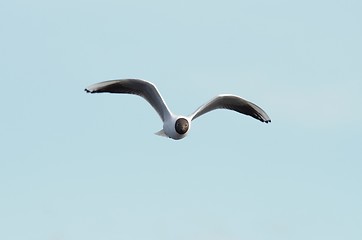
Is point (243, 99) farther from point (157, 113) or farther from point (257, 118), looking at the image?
point (157, 113)

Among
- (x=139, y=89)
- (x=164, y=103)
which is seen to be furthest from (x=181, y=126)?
(x=139, y=89)

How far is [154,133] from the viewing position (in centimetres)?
4488

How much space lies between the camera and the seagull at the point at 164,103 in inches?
1708

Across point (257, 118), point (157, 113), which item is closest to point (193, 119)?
point (157, 113)

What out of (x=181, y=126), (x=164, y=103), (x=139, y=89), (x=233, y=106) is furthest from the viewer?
(x=233, y=106)

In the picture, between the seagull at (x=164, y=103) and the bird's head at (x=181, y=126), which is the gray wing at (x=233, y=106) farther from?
the bird's head at (x=181, y=126)

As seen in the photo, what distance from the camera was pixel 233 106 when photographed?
47.9m

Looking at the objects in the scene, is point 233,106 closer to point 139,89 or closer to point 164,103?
point 164,103

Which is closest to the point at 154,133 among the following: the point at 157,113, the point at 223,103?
the point at 157,113

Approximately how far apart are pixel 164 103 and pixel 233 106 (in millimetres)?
4112

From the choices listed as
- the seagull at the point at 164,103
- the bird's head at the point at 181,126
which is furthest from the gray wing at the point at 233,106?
the bird's head at the point at 181,126

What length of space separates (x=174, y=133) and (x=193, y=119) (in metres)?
1.88

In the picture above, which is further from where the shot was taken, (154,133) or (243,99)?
(243,99)

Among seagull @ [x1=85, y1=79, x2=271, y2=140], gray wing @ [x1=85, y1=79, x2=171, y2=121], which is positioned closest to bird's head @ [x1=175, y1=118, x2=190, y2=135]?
seagull @ [x1=85, y1=79, x2=271, y2=140]
